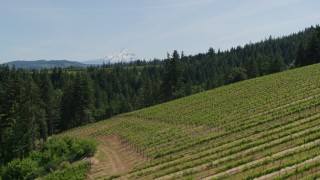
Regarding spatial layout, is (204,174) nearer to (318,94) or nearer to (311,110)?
(311,110)

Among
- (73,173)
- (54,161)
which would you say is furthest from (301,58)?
(73,173)

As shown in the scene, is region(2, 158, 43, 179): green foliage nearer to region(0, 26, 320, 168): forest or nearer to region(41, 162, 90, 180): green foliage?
region(41, 162, 90, 180): green foliage

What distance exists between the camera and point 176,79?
86875 mm

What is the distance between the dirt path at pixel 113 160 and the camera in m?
32.4

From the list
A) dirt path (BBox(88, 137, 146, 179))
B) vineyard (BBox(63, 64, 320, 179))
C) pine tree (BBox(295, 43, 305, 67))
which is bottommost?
dirt path (BBox(88, 137, 146, 179))

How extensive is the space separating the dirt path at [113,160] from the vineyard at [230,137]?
11cm

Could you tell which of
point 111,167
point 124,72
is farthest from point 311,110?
point 124,72

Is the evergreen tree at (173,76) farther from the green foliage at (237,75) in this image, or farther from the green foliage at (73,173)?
the green foliage at (73,173)

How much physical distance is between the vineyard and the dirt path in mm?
110

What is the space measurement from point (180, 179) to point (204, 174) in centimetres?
174

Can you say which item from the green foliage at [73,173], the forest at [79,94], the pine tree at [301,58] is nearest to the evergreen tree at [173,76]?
the forest at [79,94]

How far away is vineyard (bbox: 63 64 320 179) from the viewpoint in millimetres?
22609

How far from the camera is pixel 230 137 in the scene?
108ft

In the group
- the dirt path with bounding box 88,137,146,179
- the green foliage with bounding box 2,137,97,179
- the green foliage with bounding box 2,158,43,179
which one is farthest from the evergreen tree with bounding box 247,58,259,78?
the green foliage with bounding box 2,158,43,179
